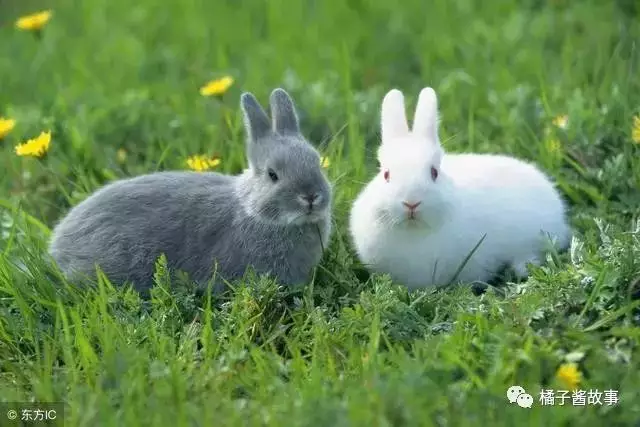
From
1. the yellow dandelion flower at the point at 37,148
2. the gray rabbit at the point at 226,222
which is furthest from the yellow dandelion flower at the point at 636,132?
the yellow dandelion flower at the point at 37,148

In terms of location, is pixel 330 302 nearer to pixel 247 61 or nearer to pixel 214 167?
pixel 214 167

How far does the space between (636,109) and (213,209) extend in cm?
209

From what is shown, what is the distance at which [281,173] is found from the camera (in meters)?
4.06

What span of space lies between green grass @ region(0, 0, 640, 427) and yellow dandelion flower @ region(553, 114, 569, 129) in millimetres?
47

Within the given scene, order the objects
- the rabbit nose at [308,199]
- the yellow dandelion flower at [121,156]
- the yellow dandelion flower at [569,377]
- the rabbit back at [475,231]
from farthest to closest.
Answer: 1. the yellow dandelion flower at [121,156]
2. the rabbit back at [475,231]
3. the rabbit nose at [308,199]
4. the yellow dandelion flower at [569,377]

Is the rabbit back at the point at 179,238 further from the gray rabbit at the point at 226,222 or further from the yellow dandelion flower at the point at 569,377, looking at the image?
the yellow dandelion flower at the point at 569,377

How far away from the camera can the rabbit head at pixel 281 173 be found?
4.03 m

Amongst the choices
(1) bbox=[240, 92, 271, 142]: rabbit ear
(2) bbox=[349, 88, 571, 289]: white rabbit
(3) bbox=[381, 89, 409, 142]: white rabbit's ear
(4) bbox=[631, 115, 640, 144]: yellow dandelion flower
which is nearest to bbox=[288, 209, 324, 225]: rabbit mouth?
(2) bbox=[349, 88, 571, 289]: white rabbit

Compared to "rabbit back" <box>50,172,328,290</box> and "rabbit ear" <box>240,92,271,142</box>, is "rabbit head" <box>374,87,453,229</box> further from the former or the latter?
"rabbit ear" <box>240,92,271,142</box>

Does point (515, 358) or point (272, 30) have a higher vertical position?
point (272, 30)

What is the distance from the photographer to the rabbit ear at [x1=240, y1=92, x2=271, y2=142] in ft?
13.8

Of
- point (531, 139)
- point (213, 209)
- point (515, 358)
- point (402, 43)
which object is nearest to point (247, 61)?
point (402, 43)

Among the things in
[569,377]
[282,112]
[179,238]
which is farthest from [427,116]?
[569,377]

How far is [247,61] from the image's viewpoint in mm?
6523
